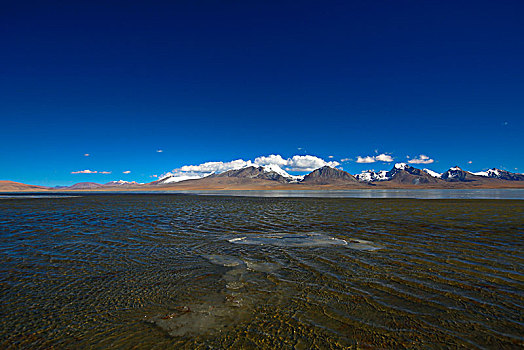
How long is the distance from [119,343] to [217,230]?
534 inches

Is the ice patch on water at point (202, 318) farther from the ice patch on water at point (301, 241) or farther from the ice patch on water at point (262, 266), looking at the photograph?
the ice patch on water at point (301, 241)

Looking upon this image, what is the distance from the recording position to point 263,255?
1187 centimetres

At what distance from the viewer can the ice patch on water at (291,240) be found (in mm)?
14023

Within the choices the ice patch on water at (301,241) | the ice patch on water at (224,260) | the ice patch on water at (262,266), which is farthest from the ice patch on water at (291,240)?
the ice patch on water at (262,266)

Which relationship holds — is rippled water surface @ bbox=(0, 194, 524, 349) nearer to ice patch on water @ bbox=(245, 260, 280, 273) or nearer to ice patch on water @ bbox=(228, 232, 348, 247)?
ice patch on water @ bbox=(245, 260, 280, 273)

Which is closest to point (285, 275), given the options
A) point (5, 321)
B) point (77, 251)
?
point (5, 321)

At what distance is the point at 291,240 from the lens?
15062 mm

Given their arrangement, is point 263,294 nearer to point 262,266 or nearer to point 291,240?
point 262,266

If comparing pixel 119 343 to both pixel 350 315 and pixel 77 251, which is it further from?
pixel 77 251

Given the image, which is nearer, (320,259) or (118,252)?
(320,259)

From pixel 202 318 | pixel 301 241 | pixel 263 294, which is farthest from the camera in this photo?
pixel 301 241

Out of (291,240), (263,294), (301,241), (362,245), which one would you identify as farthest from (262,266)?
(362,245)

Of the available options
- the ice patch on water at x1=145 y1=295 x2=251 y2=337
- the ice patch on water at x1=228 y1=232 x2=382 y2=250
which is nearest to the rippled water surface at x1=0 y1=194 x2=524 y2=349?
the ice patch on water at x1=145 y1=295 x2=251 y2=337

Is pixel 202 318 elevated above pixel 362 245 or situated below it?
below
